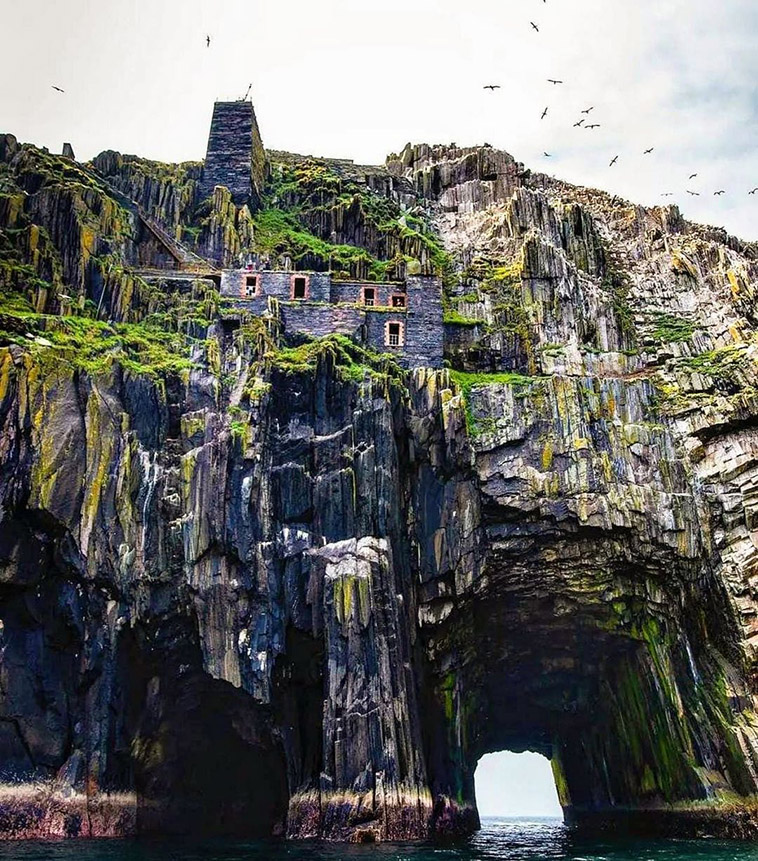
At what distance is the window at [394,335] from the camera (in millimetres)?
55375

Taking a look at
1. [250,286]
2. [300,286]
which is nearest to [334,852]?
[300,286]

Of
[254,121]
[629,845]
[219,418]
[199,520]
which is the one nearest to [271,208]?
[254,121]

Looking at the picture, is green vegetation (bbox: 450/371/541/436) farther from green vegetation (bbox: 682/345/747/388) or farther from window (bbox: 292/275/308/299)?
green vegetation (bbox: 682/345/747/388)

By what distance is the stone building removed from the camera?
54.6 meters

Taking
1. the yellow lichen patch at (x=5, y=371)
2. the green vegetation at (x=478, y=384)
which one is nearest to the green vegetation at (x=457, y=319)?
the green vegetation at (x=478, y=384)

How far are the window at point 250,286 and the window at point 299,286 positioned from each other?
248 centimetres

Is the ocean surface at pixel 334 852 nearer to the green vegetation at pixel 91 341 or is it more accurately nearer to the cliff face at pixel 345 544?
the cliff face at pixel 345 544

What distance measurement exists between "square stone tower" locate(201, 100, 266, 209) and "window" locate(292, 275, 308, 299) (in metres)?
18.4

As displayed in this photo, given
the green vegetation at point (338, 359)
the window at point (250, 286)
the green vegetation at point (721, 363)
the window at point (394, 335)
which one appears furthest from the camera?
the window at point (250, 286)

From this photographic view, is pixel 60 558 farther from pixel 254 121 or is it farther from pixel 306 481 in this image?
pixel 254 121

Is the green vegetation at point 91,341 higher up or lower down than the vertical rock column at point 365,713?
higher up

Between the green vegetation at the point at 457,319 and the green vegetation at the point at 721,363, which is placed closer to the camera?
the green vegetation at the point at 721,363

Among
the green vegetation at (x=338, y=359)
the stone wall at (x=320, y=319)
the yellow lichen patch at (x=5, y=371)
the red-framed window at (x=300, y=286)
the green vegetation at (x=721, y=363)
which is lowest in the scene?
the yellow lichen patch at (x=5, y=371)

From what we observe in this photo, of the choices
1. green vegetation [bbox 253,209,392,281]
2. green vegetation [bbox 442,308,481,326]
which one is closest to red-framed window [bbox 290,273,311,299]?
green vegetation [bbox 253,209,392,281]
